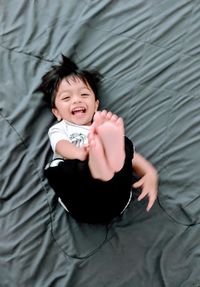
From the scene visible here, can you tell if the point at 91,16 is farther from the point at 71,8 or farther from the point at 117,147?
the point at 117,147

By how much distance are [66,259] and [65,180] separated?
0.24 meters

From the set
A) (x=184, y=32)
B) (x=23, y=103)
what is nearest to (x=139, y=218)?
(x=23, y=103)

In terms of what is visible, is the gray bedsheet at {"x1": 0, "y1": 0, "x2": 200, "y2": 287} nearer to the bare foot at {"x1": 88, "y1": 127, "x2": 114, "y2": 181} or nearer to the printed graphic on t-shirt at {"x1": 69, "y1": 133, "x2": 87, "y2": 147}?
the printed graphic on t-shirt at {"x1": 69, "y1": 133, "x2": 87, "y2": 147}

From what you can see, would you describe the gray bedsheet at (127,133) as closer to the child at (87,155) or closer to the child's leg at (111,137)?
the child at (87,155)

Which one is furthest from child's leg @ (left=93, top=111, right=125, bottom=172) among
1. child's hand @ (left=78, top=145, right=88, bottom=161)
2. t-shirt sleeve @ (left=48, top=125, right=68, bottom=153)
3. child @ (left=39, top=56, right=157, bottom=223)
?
t-shirt sleeve @ (left=48, top=125, right=68, bottom=153)

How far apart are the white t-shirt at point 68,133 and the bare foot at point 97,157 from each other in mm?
210

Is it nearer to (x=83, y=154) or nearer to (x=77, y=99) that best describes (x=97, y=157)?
(x=83, y=154)

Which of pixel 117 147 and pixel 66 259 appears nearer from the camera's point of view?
pixel 117 147

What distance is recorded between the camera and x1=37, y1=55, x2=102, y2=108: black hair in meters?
1.41

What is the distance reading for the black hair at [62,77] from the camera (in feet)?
4.64

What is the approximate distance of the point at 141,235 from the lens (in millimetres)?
1290

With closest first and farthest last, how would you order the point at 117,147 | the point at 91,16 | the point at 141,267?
the point at 117,147, the point at 141,267, the point at 91,16

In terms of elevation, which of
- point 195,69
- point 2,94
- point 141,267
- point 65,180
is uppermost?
point 2,94

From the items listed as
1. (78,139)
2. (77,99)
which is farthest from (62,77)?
(78,139)
